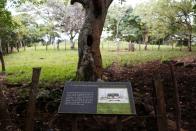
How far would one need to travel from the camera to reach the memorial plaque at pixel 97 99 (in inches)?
210

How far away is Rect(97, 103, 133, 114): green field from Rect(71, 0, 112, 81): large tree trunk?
4971 millimetres

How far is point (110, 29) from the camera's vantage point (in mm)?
58469

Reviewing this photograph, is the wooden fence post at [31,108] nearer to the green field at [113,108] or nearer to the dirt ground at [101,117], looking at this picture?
the dirt ground at [101,117]

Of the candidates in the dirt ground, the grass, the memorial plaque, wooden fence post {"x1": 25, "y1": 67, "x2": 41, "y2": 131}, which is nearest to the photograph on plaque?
the memorial plaque

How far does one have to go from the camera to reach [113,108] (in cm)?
533

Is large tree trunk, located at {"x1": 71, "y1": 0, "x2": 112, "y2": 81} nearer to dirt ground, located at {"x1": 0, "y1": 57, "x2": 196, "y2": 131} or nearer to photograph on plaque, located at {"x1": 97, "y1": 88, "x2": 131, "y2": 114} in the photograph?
dirt ground, located at {"x1": 0, "y1": 57, "x2": 196, "y2": 131}

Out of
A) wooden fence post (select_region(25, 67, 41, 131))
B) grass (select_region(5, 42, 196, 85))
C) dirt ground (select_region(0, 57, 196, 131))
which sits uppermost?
wooden fence post (select_region(25, 67, 41, 131))

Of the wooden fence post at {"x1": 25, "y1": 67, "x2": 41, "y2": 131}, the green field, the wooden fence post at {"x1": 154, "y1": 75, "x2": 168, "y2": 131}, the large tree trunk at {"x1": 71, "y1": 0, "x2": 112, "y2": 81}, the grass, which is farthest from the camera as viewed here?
the grass

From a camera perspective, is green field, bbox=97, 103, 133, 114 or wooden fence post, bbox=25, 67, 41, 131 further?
wooden fence post, bbox=25, 67, 41, 131

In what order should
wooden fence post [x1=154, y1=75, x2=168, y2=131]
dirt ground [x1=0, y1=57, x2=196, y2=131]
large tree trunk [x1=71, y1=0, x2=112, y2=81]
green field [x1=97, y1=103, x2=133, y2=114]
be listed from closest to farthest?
1. green field [x1=97, y1=103, x2=133, y2=114]
2. wooden fence post [x1=154, y1=75, x2=168, y2=131]
3. dirt ground [x1=0, y1=57, x2=196, y2=131]
4. large tree trunk [x1=71, y1=0, x2=112, y2=81]

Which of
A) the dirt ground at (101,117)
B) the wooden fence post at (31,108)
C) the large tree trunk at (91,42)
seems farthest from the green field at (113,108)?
the large tree trunk at (91,42)

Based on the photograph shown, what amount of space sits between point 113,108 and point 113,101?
0.13 meters

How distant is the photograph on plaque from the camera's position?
209 inches

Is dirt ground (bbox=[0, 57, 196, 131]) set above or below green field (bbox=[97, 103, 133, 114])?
below
